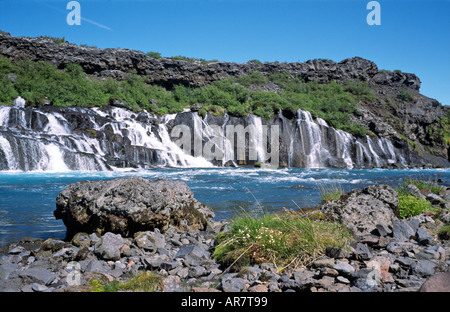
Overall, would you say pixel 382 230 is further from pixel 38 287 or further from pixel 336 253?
pixel 38 287

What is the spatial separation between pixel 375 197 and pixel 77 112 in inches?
1084

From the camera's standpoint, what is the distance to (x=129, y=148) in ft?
88.0

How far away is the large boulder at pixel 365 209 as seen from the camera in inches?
238

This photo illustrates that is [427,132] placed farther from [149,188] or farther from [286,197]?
[149,188]

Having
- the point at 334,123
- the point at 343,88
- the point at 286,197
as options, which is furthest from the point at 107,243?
the point at 343,88

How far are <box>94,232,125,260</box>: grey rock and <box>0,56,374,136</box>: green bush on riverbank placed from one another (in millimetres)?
29805

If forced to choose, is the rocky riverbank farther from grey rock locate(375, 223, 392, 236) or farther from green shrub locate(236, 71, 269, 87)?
green shrub locate(236, 71, 269, 87)

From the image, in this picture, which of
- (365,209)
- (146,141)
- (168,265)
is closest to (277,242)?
(168,265)

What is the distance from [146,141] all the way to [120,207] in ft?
79.5

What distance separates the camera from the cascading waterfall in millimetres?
21891

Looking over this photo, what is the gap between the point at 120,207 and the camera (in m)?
5.98

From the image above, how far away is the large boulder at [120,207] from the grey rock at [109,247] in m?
0.60

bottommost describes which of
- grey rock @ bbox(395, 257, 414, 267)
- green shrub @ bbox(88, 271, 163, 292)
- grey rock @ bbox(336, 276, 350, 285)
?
green shrub @ bbox(88, 271, 163, 292)

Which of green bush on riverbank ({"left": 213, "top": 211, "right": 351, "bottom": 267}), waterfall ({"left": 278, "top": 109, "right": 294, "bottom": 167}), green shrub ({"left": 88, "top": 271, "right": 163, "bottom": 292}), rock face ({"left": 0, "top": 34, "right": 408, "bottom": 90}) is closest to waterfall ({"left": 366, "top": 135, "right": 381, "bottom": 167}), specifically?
waterfall ({"left": 278, "top": 109, "right": 294, "bottom": 167})
